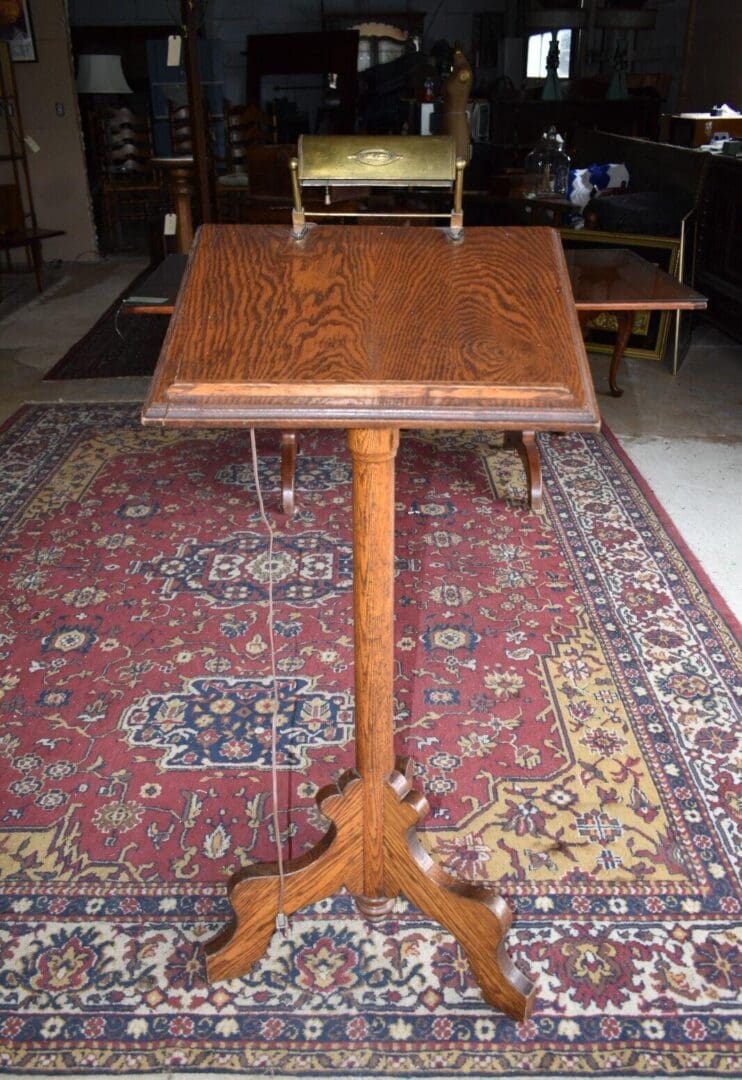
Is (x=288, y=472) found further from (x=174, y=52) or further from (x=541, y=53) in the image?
(x=541, y=53)

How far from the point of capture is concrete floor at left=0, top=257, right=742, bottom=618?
10.2 ft

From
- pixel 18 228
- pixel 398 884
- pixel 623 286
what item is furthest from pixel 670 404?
pixel 18 228

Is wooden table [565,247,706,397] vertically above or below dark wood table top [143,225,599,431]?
below

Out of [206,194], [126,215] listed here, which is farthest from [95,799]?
[126,215]

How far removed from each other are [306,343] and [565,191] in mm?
4818

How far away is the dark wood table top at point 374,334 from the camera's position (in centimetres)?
112

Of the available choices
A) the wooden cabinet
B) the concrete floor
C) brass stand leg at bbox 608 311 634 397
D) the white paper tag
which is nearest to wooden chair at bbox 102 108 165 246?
the concrete floor

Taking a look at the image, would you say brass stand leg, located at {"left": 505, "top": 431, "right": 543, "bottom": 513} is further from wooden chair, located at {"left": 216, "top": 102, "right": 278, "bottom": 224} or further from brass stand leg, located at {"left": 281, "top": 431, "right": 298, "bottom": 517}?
wooden chair, located at {"left": 216, "top": 102, "right": 278, "bottom": 224}

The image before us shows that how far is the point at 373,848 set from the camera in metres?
1.58

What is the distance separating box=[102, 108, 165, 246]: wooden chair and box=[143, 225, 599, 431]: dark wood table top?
25.0 ft

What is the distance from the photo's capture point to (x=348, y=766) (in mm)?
2035

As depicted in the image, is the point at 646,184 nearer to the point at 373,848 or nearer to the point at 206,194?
the point at 206,194

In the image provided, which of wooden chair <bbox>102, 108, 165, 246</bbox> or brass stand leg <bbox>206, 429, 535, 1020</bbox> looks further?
wooden chair <bbox>102, 108, 165, 246</bbox>

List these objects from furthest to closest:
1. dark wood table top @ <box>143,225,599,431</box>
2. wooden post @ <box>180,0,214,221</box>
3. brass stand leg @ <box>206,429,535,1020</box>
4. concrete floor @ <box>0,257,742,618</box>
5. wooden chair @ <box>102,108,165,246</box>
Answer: wooden chair @ <box>102,108,165,246</box> < wooden post @ <box>180,0,214,221</box> < concrete floor @ <box>0,257,742,618</box> < brass stand leg @ <box>206,429,535,1020</box> < dark wood table top @ <box>143,225,599,431</box>
